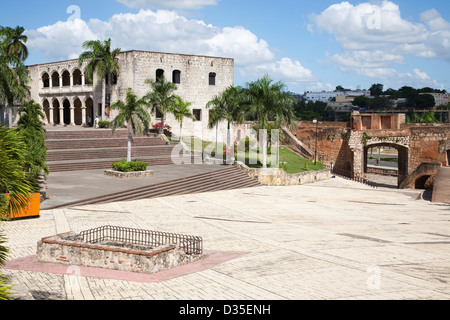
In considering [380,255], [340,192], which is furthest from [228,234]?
[340,192]

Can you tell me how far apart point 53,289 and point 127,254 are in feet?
6.07

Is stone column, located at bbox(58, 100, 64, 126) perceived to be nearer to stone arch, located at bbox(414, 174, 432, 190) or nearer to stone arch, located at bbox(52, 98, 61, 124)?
stone arch, located at bbox(52, 98, 61, 124)

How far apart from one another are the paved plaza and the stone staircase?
8858mm

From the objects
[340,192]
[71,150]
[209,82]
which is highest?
[209,82]

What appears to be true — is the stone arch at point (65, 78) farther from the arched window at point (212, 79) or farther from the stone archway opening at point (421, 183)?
the stone archway opening at point (421, 183)

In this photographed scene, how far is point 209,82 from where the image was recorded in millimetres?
47250

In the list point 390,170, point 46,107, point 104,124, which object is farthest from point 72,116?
point 390,170

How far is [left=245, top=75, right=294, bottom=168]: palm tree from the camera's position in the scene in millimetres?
30469

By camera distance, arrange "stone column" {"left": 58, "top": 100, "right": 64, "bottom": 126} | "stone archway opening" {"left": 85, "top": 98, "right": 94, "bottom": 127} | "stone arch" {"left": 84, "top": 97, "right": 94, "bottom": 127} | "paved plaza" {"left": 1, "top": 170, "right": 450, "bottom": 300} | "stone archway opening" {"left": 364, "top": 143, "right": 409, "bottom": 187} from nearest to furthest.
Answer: "paved plaza" {"left": 1, "top": 170, "right": 450, "bottom": 300}
"stone archway opening" {"left": 364, "top": 143, "right": 409, "bottom": 187}
"stone arch" {"left": 84, "top": 97, "right": 94, "bottom": 127}
"stone archway opening" {"left": 85, "top": 98, "right": 94, "bottom": 127}
"stone column" {"left": 58, "top": 100, "right": 64, "bottom": 126}

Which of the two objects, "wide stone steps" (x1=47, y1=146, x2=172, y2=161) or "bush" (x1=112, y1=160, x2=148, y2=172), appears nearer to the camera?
"bush" (x1=112, y1=160, x2=148, y2=172)

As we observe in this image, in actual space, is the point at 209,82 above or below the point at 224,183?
above

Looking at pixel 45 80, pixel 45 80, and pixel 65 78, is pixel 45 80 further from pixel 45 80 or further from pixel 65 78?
pixel 65 78

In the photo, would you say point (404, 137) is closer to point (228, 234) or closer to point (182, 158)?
point (182, 158)

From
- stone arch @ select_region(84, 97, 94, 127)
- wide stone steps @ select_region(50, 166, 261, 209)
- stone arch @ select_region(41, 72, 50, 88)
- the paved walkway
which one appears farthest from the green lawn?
stone arch @ select_region(41, 72, 50, 88)
